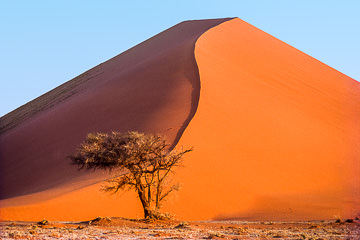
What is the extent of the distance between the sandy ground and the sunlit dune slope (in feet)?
11.5

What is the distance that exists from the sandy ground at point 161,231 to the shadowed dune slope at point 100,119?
17.4 ft

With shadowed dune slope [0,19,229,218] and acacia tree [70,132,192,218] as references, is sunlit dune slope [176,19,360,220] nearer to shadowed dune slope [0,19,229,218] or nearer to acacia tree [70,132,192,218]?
shadowed dune slope [0,19,229,218]

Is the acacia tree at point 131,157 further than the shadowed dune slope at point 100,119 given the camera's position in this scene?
No

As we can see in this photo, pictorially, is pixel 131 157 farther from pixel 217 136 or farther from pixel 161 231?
pixel 217 136

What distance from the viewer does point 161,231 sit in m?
12.3

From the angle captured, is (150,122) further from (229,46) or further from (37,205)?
(229,46)

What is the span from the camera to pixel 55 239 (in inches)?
391

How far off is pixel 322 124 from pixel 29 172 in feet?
49.7

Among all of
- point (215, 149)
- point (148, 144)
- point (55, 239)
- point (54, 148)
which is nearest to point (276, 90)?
point (215, 149)

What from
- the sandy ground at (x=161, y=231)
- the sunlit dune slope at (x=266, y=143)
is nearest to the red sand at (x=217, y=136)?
the sunlit dune slope at (x=266, y=143)

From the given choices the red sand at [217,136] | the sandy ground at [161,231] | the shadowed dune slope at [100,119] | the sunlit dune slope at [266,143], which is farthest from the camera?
the shadowed dune slope at [100,119]

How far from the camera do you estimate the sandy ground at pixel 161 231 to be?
35.8ft

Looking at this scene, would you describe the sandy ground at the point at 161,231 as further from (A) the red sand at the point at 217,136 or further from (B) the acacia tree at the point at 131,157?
(A) the red sand at the point at 217,136

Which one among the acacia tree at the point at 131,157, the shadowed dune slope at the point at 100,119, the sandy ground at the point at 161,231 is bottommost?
the sandy ground at the point at 161,231
